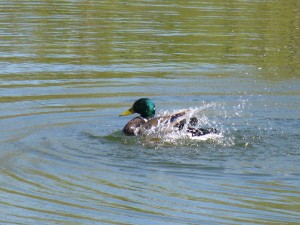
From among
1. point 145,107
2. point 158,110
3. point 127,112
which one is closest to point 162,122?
point 145,107

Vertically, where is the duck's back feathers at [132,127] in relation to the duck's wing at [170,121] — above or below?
below

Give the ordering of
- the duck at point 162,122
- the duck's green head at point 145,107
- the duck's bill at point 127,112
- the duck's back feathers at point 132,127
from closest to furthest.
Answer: the duck at point 162,122 → the duck's back feathers at point 132,127 → the duck's green head at point 145,107 → the duck's bill at point 127,112

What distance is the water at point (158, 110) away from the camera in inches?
380

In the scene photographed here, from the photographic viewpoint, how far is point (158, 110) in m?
14.3

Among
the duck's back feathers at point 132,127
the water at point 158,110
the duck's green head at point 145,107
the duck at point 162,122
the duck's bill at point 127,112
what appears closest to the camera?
the water at point 158,110

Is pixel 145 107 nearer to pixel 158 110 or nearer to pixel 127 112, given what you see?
pixel 127 112

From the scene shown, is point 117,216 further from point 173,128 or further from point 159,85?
point 159,85

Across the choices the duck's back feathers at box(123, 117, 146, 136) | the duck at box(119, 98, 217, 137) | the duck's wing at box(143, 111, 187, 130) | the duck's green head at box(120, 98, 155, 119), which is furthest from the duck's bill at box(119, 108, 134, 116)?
the duck's wing at box(143, 111, 187, 130)

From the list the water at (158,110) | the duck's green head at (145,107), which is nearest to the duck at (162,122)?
the duck's green head at (145,107)

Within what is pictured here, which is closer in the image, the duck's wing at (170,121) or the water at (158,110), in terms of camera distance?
the water at (158,110)

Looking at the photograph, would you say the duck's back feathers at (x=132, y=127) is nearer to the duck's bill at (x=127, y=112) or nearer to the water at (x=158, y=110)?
the water at (x=158, y=110)

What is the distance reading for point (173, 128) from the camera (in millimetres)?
12367

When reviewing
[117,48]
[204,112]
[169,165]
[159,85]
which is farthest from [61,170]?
[117,48]

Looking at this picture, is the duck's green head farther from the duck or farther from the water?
the water
